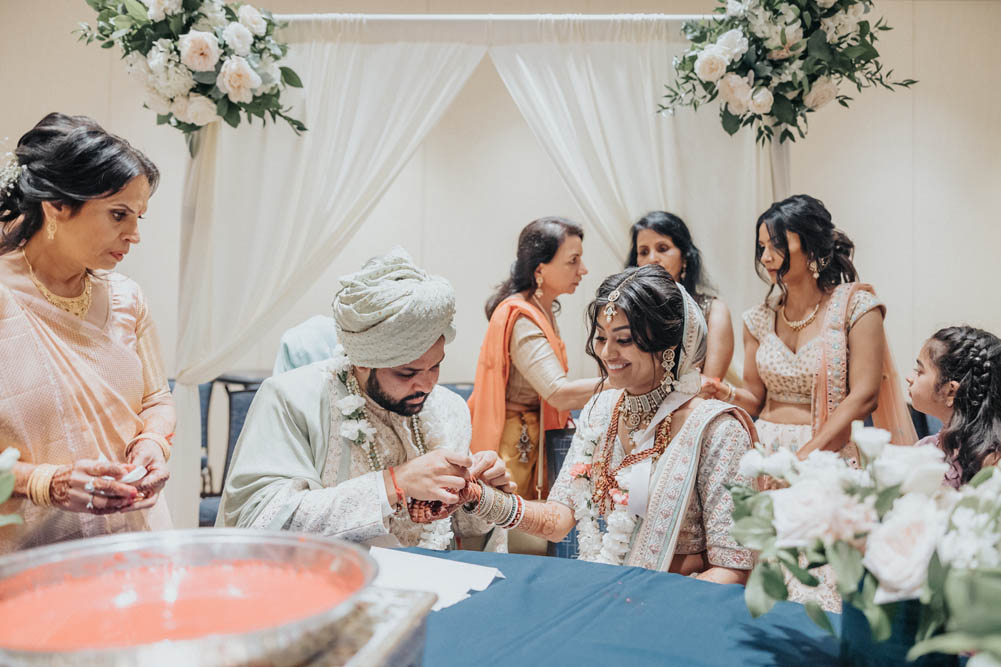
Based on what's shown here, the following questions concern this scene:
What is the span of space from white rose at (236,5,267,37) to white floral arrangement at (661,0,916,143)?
1.70 metres

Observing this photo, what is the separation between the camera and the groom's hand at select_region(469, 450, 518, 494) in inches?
76.1

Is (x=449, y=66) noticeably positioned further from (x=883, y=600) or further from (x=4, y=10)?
(x=4, y=10)

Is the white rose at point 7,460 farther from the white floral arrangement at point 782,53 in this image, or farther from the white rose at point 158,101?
the white floral arrangement at point 782,53

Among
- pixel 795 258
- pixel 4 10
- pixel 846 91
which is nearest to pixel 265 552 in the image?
pixel 795 258

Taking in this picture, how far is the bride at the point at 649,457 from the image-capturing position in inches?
76.9

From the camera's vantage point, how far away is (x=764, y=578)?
39.6 inches

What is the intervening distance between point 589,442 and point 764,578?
1281 millimetres

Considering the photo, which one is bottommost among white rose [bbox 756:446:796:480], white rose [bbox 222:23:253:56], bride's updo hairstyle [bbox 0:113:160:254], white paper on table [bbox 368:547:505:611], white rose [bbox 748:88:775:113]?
white paper on table [bbox 368:547:505:611]

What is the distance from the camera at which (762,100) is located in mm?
3104

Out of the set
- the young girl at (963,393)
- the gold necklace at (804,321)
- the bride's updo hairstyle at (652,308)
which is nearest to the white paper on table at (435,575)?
the bride's updo hairstyle at (652,308)

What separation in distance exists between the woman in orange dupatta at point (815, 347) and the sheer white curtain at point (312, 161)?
59.6 inches

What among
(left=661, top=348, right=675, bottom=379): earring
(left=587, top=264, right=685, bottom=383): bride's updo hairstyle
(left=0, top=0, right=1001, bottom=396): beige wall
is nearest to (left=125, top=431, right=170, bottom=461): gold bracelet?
(left=587, top=264, right=685, bottom=383): bride's updo hairstyle

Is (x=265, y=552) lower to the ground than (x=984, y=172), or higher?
lower

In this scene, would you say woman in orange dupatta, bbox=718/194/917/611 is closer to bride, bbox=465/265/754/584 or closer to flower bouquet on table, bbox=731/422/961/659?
bride, bbox=465/265/754/584
